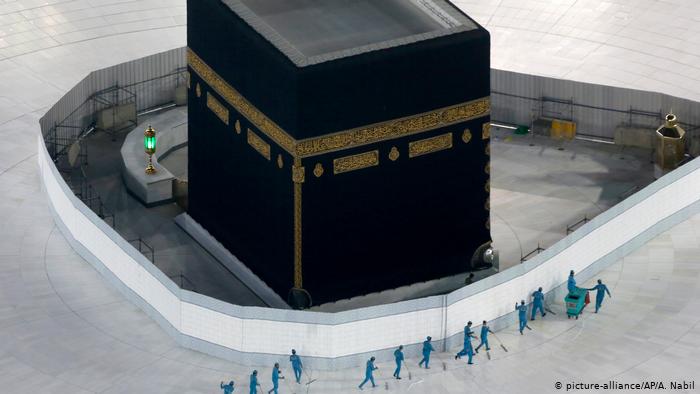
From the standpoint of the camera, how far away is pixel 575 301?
84938 millimetres

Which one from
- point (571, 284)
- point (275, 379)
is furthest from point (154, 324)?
point (571, 284)

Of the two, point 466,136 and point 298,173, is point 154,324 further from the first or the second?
point 466,136

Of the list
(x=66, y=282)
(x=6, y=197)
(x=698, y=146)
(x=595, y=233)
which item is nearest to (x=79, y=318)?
(x=66, y=282)

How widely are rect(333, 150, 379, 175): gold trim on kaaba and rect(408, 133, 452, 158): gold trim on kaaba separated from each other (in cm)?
157

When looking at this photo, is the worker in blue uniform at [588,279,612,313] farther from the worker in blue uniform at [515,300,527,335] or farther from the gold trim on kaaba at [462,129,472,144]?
the gold trim on kaaba at [462,129,472,144]

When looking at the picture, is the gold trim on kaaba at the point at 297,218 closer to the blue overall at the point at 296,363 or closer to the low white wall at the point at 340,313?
the low white wall at the point at 340,313

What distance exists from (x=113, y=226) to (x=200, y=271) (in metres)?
5.64

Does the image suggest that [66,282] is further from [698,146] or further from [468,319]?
[698,146]

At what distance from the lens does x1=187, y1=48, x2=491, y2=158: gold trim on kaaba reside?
271 ft

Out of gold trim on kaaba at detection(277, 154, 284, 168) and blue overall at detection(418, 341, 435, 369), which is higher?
gold trim on kaaba at detection(277, 154, 284, 168)

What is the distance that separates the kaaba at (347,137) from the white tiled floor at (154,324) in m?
5.20

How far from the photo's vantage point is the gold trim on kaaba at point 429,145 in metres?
84.6

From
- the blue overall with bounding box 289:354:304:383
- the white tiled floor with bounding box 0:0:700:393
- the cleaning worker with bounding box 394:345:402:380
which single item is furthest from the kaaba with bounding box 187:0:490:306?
the cleaning worker with bounding box 394:345:402:380

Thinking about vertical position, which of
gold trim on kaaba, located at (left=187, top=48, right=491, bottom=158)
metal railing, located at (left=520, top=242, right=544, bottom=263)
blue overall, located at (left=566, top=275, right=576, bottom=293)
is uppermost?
gold trim on kaaba, located at (left=187, top=48, right=491, bottom=158)
